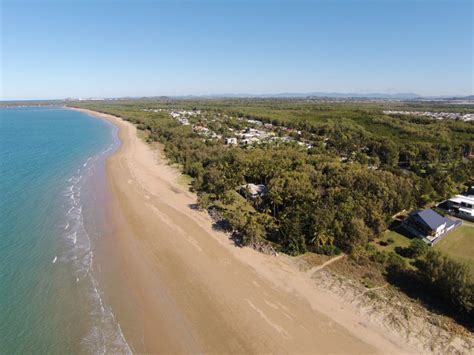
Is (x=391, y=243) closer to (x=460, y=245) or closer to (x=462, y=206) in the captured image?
(x=460, y=245)

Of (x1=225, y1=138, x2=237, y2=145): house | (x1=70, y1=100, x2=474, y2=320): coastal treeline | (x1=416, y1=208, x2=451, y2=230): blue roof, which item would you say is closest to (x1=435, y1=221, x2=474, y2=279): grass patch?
(x1=416, y1=208, x2=451, y2=230): blue roof

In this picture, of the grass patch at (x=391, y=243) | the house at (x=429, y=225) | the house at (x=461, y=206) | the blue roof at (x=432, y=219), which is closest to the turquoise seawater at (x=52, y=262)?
the grass patch at (x=391, y=243)

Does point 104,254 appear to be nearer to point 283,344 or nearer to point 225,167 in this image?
point 283,344

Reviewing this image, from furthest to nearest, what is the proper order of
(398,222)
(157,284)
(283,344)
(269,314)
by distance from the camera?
(398,222)
(157,284)
(269,314)
(283,344)

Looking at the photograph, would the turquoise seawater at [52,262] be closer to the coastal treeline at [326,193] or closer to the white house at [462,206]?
the coastal treeline at [326,193]

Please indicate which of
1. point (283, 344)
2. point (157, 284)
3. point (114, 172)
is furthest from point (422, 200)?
point (114, 172)

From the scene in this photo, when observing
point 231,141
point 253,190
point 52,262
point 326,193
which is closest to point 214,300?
point 52,262

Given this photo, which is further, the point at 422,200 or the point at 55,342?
the point at 422,200

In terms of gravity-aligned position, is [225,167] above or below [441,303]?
above

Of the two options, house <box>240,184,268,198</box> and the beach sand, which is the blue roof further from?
house <box>240,184,268,198</box>
